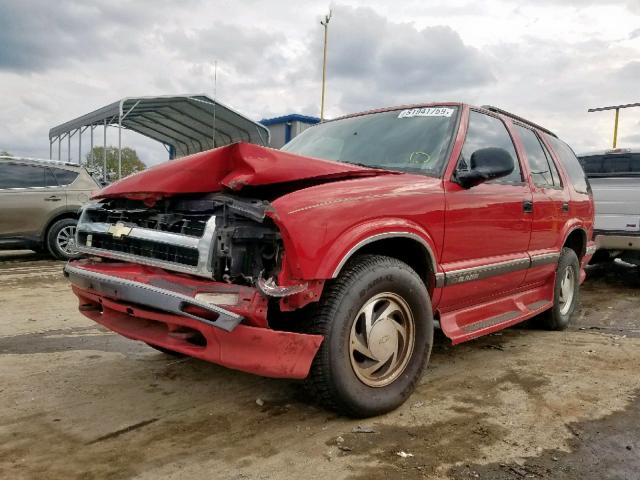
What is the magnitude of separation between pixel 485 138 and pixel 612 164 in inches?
185

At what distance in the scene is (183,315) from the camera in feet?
7.85

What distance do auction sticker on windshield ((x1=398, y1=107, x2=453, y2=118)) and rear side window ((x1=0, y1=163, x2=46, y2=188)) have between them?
665cm

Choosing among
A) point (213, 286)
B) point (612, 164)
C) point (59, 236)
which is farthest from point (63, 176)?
point (612, 164)

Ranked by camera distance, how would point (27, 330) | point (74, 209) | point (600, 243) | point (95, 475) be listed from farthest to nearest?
point (74, 209) < point (600, 243) < point (27, 330) < point (95, 475)

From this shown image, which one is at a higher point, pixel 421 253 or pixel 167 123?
pixel 167 123

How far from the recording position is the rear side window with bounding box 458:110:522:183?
3538 millimetres

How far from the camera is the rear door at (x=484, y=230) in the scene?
3256 millimetres

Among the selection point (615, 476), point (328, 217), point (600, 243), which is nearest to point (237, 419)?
point (328, 217)

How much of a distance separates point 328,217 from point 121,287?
1052 mm

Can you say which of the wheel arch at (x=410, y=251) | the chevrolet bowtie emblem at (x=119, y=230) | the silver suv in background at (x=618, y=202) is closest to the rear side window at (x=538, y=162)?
the wheel arch at (x=410, y=251)

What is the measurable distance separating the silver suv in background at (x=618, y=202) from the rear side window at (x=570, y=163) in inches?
71.4

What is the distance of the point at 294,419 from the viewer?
2.76 m

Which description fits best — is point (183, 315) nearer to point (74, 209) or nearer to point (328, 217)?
point (328, 217)

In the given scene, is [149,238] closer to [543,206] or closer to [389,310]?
[389,310]
